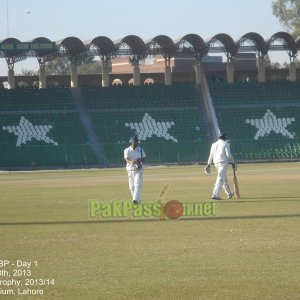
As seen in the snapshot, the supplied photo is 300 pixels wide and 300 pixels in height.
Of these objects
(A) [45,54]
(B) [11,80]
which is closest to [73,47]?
(A) [45,54]

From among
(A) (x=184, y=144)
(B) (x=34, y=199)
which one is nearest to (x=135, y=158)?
(B) (x=34, y=199)

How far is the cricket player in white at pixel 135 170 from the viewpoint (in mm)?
25406

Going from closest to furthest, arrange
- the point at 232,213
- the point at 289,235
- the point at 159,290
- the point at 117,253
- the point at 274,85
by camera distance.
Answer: the point at 159,290
the point at 117,253
the point at 289,235
the point at 232,213
the point at 274,85

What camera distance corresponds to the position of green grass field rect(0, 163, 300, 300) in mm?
12867

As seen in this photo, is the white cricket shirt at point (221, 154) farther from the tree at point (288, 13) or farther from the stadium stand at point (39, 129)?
the tree at point (288, 13)

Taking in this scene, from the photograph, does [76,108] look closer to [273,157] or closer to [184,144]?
[184,144]

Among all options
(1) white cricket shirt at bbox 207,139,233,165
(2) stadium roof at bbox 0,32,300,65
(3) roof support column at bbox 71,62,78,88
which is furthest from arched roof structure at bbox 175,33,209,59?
(1) white cricket shirt at bbox 207,139,233,165

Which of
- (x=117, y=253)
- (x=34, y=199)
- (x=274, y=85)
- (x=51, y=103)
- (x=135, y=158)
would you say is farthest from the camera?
(x=274, y=85)

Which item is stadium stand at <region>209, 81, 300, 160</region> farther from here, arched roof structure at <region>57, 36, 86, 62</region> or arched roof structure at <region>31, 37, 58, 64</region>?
arched roof structure at <region>31, 37, 58, 64</region>

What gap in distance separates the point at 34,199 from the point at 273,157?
37.4m

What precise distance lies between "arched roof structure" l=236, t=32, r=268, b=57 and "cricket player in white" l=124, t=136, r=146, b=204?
51487 mm

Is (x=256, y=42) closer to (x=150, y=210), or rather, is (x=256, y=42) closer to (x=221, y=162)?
(x=221, y=162)

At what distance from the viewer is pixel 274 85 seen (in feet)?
254

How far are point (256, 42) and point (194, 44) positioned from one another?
5201 millimetres
